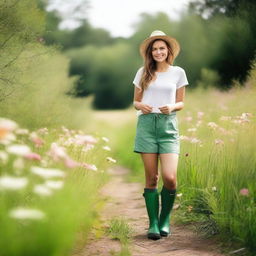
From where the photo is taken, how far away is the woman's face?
4641mm

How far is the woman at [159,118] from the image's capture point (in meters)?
4.52

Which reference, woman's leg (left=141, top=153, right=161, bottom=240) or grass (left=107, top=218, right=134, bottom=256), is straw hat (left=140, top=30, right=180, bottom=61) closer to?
woman's leg (left=141, top=153, right=161, bottom=240)

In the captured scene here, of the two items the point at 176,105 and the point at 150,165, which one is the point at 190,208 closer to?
the point at 150,165

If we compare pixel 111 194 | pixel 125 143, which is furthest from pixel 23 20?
pixel 125 143

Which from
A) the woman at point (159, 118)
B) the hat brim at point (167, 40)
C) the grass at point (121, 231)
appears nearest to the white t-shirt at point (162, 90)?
the woman at point (159, 118)

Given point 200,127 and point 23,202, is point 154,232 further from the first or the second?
point 200,127

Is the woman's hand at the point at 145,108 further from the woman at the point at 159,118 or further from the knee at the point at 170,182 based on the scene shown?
the knee at the point at 170,182

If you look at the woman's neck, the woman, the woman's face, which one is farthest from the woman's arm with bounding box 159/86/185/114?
the woman's face

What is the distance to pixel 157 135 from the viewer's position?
454 cm

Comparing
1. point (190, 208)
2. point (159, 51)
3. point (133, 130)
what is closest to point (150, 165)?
point (190, 208)

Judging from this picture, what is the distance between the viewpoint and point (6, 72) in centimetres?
628

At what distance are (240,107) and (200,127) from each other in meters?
0.69

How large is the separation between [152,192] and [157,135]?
0.57 metres

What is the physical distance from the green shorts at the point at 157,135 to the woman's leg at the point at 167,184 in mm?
74
